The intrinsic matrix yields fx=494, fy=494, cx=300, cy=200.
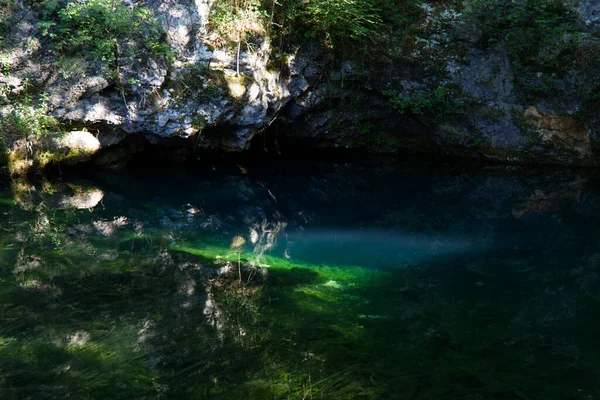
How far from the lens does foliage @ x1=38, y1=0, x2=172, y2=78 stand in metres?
9.61

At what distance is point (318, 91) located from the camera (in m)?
11.8

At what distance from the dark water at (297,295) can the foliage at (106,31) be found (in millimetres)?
2779

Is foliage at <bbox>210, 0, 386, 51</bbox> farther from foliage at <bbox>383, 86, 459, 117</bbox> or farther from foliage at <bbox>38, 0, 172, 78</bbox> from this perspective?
foliage at <bbox>383, 86, 459, 117</bbox>

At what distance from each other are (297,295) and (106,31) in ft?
24.7

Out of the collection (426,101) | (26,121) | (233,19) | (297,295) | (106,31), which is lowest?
(297,295)

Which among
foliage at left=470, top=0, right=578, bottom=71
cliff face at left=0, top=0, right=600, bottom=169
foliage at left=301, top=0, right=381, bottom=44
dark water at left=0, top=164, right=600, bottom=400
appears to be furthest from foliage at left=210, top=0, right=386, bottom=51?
dark water at left=0, top=164, right=600, bottom=400

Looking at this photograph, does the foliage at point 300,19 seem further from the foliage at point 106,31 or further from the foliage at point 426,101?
the foliage at point 426,101

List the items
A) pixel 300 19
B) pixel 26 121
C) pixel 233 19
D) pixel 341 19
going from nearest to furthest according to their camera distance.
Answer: pixel 26 121 → pixel 233 19 → pixel 341 19 → pixel 300 19

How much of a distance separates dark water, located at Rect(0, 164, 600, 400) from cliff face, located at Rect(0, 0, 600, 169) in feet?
6.17

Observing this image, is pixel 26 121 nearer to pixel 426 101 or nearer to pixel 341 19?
pixel 341 19

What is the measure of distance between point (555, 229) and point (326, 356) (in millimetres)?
5086

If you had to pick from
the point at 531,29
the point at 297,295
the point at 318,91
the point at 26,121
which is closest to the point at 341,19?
the point at 318,91

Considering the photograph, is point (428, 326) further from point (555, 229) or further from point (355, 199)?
point (355, 199)

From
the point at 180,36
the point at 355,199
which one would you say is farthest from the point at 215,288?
the point at 180,36
